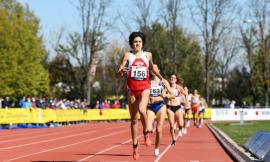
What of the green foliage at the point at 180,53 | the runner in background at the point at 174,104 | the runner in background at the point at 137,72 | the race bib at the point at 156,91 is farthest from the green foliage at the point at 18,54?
the runner in background at the point at 137,72

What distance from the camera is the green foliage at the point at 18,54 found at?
69.0 metres

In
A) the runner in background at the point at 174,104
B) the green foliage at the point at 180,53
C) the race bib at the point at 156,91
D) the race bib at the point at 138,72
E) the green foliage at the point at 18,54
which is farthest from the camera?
the green foliage at the point at 180,53

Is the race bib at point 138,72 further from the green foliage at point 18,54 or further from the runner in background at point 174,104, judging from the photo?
the green foliage at point 18,54

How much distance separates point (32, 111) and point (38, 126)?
4.52 feet

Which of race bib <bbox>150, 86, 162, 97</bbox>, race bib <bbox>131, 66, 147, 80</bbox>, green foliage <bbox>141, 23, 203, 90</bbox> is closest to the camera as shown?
race bib <bbox>131, 66, 147, 80</bbox>

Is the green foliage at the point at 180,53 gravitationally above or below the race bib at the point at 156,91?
above

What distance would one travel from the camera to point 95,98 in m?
94.5

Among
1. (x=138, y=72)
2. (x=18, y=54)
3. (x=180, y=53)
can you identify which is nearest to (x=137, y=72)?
(x=138, y=72)

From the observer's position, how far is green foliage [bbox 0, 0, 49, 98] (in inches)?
2717

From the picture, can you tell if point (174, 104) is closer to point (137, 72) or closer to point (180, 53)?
point (137, 72)

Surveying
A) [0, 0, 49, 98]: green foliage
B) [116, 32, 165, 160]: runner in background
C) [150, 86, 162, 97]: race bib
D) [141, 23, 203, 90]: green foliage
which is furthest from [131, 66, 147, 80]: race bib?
[141, 23, 203, 90]: green foliage

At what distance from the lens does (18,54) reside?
72.2 meters

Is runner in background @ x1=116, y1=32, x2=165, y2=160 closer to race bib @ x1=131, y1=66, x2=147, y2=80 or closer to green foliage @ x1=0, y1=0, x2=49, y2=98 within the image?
race bib @ x1=131, y1=66, x2=147, y2=80

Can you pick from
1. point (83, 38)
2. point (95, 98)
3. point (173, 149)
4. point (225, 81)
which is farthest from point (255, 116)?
point (225, 81)
